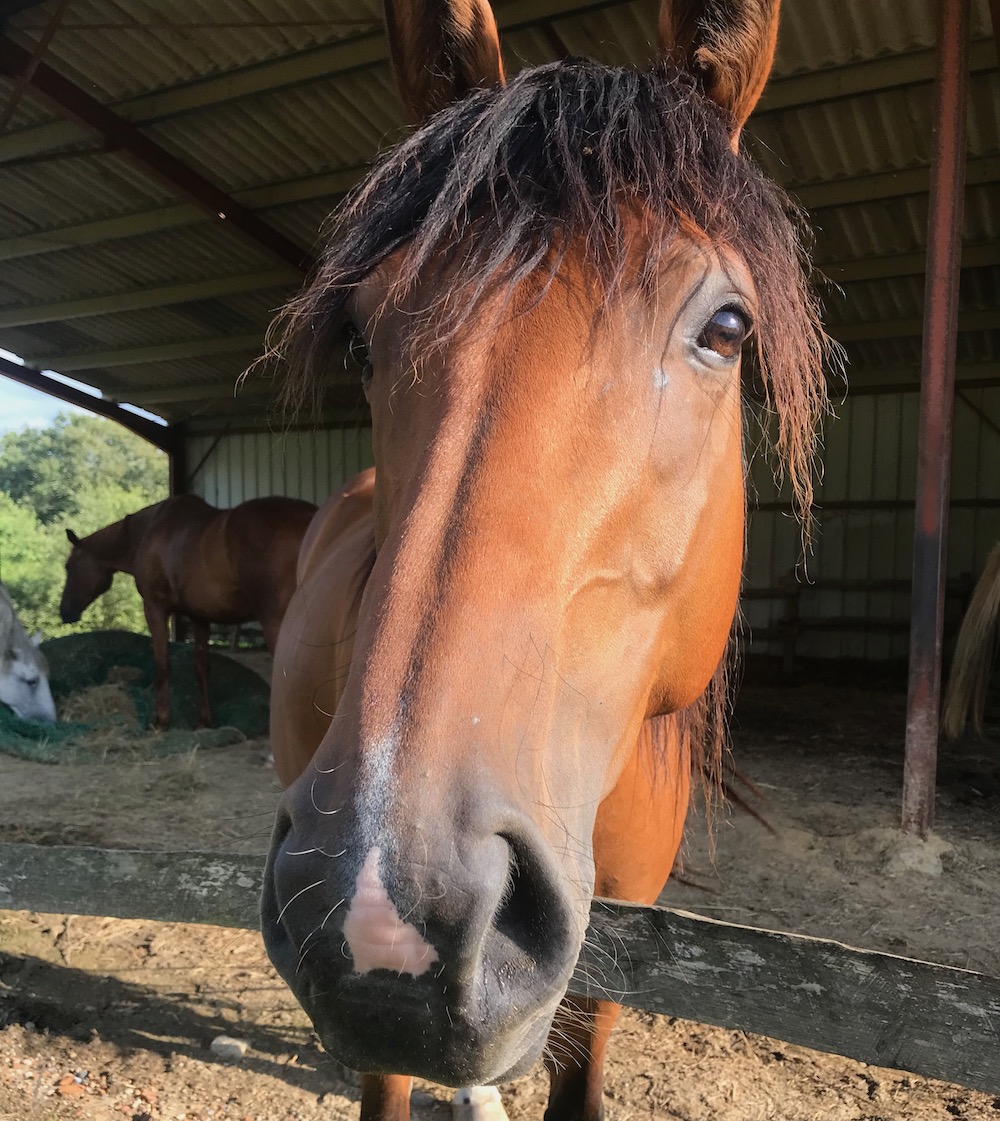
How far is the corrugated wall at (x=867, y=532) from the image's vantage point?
10.8 metres

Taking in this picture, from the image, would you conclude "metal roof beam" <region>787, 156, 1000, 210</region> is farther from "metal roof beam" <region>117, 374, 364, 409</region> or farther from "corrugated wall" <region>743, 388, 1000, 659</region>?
"metal roof beam" <region>117, 374, 364, 409</region>

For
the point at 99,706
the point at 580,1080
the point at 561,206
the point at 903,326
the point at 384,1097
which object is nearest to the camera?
the point at 561,206

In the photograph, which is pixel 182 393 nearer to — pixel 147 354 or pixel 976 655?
pixel 147 354

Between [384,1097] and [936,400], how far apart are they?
4.26 metres

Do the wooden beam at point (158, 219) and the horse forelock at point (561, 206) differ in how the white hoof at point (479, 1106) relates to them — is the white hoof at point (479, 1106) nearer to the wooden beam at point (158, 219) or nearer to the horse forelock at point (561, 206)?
the horse forelock at point (561, 206)

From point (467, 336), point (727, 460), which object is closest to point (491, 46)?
point (467, 336)

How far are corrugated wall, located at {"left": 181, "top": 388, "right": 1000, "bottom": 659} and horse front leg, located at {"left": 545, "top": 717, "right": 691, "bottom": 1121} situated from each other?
949cm

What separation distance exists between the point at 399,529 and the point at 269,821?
478cm

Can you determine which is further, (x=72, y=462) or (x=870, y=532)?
(x=72, y=462)

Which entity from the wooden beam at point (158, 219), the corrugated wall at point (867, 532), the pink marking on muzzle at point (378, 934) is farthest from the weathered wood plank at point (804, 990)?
the corrugated wall at point (867, 532)

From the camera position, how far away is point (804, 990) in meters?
1.33

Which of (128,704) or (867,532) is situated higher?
(867,532)

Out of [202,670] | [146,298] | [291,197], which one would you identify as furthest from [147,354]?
[202,670]

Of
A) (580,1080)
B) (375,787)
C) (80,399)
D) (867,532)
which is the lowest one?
(580,1080)
